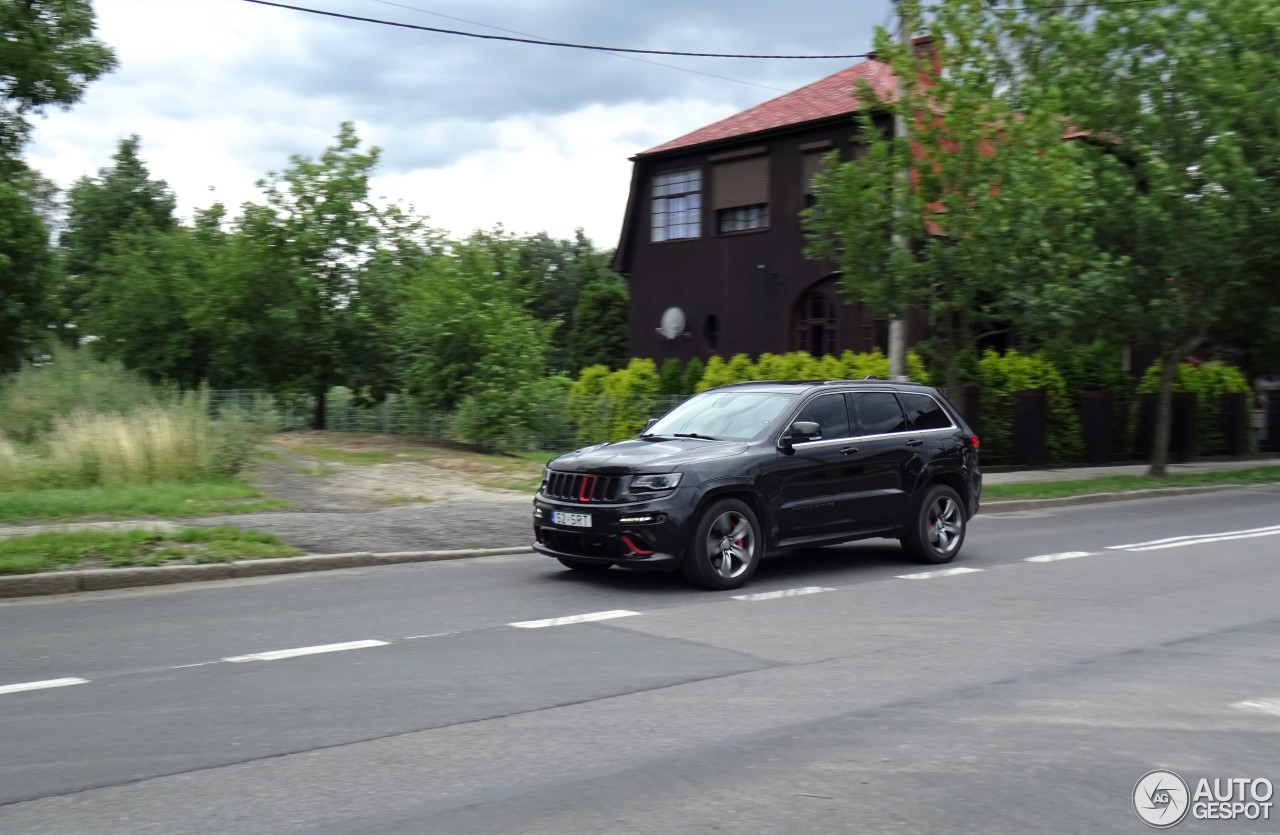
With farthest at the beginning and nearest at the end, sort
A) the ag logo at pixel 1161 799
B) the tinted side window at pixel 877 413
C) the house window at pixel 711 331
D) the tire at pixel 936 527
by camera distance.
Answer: the house window at pixel 711 331 < the tire at pixel 936 527 < the tinted side window at pixel 877 413 < the ag logo at pixel 1161 799

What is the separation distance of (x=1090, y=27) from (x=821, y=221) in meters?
7.66

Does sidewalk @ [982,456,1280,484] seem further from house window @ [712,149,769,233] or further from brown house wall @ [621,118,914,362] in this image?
house window @ [712,149,769,233]

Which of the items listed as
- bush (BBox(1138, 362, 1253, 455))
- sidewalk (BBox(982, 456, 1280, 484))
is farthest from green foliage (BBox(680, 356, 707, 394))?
bush (BBox(1138, 362, 1253, 455))

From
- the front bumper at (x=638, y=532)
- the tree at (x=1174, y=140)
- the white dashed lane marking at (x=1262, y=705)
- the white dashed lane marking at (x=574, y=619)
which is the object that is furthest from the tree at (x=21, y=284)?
the white dashed lane marking at (x=1262, y=705)

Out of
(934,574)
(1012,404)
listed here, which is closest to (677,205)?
(1012,404)

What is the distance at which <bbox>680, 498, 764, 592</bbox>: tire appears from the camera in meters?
10.1

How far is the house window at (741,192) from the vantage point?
1284 inches

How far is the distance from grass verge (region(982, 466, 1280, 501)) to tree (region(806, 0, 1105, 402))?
240 centimetres

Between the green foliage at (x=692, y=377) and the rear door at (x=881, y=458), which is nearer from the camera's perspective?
the rear door at (x=881, y=458)

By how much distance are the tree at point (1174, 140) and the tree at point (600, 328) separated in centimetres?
2633

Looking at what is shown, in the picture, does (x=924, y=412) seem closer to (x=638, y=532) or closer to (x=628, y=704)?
(x=638, y=532)

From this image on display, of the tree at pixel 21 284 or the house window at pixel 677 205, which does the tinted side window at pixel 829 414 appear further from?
the house window at pixel 677 205

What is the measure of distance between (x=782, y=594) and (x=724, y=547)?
61 centimetres

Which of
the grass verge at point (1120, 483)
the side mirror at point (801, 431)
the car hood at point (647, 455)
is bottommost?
the grass verge at point (1120, 483)
